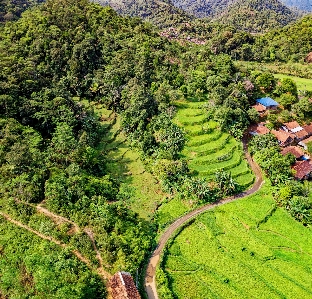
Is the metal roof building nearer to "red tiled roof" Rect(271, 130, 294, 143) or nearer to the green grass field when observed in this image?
"red tiled roof" Rect(271, 130, 294, 143)

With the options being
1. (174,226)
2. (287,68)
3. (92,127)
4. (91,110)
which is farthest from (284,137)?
(287,68)

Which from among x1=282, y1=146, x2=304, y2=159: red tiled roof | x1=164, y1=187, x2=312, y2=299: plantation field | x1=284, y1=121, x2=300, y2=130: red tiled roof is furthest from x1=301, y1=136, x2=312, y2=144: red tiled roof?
x1=164, y1=187, x2=312, y2=299: plantation field

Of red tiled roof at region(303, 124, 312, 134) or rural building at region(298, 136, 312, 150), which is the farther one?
red tiled roof at region(303, 124, 312, 134)

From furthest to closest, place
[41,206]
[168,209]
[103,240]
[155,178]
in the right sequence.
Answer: [155,178], [168,209], [41,206], [103,240]

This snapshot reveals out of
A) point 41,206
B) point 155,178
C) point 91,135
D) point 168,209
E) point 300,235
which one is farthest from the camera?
point 91,135

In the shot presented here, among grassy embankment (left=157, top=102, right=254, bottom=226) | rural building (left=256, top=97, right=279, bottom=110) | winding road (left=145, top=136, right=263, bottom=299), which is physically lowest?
winding road (left=145, top=136, right=263, bottom=299)

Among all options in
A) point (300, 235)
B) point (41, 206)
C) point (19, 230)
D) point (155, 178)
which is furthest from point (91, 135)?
point (300, 235)

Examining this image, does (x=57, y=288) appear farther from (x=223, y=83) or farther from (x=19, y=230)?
(x=223, y=83)

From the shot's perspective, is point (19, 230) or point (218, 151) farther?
point (218, 151)
